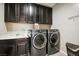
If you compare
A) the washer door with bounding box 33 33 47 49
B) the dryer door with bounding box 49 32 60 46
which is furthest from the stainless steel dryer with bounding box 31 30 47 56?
the dryer door with bounding box 49 32 60 46

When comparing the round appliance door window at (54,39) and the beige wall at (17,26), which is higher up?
the beige wall at (17,26)

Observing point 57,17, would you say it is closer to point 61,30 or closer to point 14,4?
point 61,30

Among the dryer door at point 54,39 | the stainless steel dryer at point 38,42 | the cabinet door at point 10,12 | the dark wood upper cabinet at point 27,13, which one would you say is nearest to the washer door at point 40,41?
the stainless steel dryer at point 38,42

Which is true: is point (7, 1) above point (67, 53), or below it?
above

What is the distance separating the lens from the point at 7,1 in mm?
1593

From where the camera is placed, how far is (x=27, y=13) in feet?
5.32

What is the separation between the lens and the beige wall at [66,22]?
1608 millimetres

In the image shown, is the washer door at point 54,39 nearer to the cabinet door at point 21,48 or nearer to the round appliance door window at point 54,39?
the round appliance door window at point 54,39

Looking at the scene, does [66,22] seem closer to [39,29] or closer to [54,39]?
[54,39]

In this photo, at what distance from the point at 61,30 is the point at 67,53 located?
394mm

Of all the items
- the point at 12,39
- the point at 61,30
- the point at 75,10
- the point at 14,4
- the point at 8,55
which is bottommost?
the point at 8,55

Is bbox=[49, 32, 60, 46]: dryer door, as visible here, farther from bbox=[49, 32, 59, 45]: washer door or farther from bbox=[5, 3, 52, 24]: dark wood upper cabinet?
bbox=[5, 3, 52, 24]: dark wood upper cabinet

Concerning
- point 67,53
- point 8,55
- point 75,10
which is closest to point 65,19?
point 75,10

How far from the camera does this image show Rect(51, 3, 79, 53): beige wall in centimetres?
161
